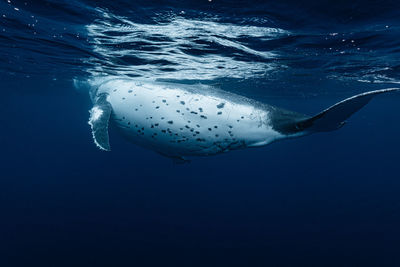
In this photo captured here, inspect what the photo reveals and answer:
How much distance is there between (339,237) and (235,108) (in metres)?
16.5

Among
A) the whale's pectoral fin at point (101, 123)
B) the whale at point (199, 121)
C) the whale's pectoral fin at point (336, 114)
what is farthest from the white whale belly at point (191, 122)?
the whale's pectoral fin at point (336, 114)

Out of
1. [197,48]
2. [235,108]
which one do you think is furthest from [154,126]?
[197,48]

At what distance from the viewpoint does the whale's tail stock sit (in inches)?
120

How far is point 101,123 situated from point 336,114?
3875 mm

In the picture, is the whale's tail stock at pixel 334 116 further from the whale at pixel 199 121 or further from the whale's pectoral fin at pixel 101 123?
the whale's pectoral fin at pixel 101 123

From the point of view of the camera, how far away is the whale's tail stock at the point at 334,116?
3043 mm

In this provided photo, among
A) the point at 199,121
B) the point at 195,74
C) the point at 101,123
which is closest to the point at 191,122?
the point at 199,121

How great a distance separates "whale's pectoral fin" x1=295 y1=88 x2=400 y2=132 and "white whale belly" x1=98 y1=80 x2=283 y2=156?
51cm

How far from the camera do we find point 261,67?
14.1 meters

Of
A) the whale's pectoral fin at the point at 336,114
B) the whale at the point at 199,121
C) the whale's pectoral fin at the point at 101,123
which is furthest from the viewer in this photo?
the whale's pectoral fin at the point at 101,123

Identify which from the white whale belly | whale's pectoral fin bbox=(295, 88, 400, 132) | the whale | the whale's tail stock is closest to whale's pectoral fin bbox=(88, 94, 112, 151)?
the whale

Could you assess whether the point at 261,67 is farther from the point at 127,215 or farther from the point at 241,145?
the point at 127,215

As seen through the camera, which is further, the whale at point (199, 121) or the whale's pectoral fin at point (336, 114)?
the whale at point (199, 121)

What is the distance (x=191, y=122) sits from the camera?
4281 mm
